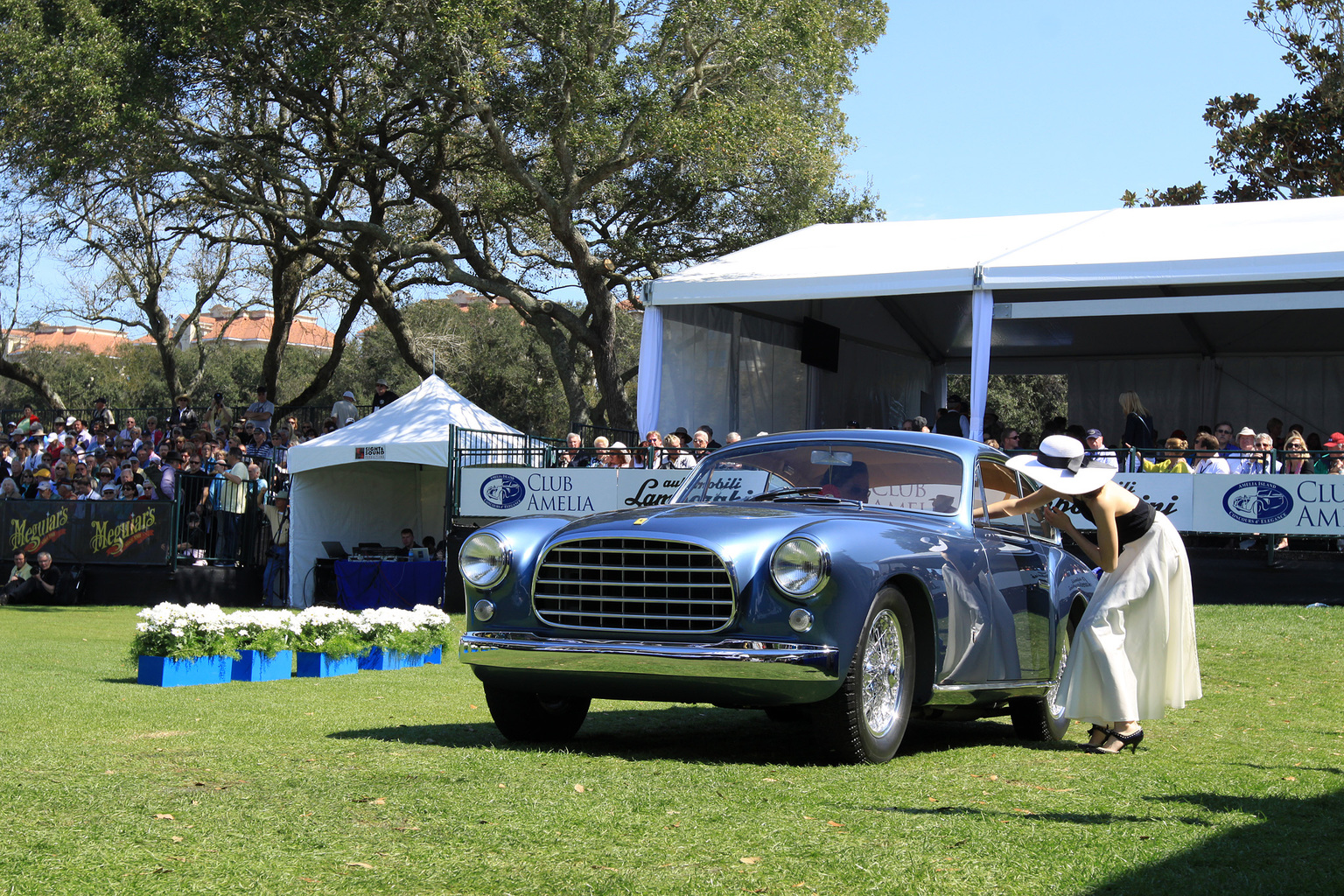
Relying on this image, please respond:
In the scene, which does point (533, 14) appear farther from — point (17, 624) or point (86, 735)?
point (86, 735)

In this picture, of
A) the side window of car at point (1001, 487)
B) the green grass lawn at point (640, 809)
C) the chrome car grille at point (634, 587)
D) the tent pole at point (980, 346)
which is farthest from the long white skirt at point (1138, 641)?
the tent pole at point (980, 346)

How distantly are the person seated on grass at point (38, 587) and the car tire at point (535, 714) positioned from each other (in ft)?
58.0

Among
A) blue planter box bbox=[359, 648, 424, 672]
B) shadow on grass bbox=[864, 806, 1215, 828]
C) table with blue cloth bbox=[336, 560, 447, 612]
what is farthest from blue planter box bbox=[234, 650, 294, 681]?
table with blue cloth bbox=[336, 560, 447, 612]

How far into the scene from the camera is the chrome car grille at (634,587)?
591cm

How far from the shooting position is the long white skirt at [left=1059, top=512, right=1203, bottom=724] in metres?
6.82

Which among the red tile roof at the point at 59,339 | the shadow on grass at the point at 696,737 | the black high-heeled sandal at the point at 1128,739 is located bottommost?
the shadow on grass at the point at 696,737

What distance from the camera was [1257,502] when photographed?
15453 millimetres

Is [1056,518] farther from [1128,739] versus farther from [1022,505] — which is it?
[1128,739]

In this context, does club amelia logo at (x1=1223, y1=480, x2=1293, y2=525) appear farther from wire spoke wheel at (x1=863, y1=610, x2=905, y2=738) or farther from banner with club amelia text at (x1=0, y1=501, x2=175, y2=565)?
banner with club amelia text at (x1=0, y1=501, x2=175, y2=565)

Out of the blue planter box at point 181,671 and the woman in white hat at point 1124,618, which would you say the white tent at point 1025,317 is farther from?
the woman in white hat at point 1124,618

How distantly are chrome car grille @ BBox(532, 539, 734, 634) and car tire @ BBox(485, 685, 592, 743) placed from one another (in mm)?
567

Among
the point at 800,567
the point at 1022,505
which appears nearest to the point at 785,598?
the point at 800,567

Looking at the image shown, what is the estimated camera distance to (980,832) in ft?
14.5

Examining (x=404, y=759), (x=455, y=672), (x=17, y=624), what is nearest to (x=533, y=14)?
(x=17, y=624)
